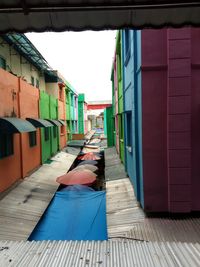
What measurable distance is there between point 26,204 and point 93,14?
8.44 meters

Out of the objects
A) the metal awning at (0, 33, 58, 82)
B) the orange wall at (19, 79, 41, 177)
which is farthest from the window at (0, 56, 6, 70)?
the orange wall at (19, 79, 41, 177)

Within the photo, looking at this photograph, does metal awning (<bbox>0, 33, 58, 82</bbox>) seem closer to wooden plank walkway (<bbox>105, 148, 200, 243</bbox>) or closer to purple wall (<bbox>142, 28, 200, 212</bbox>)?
purple wall (<bbox>142, 28, 200, 212</bbox>)

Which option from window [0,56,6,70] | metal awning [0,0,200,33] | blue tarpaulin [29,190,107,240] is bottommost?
blue tarpaulin [29,190,107,240]

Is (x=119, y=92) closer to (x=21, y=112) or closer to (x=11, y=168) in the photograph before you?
(x=21, y=112)

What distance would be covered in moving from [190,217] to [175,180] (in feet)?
3.40

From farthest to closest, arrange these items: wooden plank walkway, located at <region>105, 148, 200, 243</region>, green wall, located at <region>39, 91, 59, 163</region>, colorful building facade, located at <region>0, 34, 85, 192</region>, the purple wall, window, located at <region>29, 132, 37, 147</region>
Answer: green wall, located at <region>39, 91, 59, 163</region>, window, located at <region>29, 132, 37, 147</region>, colorful building facade, located at <region>0, 34, 85, 192</region>, the purple wall, wooden plank walkway, located at <region>105, 148, 200, 243</region>

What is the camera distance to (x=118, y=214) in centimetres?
818

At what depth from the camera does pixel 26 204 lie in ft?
33.4

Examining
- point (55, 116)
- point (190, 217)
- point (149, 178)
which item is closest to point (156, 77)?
point (149, 178)

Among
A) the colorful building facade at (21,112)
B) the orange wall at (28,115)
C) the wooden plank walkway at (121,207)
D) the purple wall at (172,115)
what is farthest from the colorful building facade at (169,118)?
the orange wall at (28,115)

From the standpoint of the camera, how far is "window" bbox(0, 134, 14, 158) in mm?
10297

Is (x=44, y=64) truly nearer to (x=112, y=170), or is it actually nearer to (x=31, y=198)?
(x=112, y=170)

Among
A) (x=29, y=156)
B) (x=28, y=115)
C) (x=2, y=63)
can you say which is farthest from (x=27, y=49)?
(x=29, y=156)

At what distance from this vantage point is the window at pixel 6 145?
33.8ft
